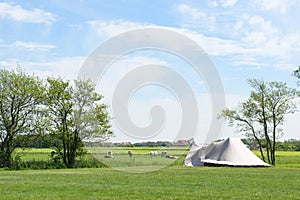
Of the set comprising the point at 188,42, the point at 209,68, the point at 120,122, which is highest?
the point at 188,42

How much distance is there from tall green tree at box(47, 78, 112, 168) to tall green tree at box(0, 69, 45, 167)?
5.47ft

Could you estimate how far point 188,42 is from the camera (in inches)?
998

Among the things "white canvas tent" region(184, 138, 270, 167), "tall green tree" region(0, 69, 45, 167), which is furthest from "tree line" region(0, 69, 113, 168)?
"white canvas tent" region(184, 138, 270, 167)

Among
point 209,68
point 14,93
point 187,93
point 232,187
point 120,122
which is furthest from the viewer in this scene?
point 14,93

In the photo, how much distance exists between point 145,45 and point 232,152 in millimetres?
15439

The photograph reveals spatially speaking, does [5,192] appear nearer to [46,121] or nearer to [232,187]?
[232,187]

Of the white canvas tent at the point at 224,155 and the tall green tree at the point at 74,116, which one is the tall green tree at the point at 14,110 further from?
the white canvas tent at the point at 224,155

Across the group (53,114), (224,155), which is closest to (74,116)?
(53,114)

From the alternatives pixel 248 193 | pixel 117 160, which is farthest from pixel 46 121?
pixel 248 193

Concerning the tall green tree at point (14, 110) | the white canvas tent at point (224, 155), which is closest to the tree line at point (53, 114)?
the tall green tree at point (14, 110)

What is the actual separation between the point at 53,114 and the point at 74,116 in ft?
5.72

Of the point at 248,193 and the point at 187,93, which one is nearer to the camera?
the point at 248,193

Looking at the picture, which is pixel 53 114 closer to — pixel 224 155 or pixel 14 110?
pixel 14 110

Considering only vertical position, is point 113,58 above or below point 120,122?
above
